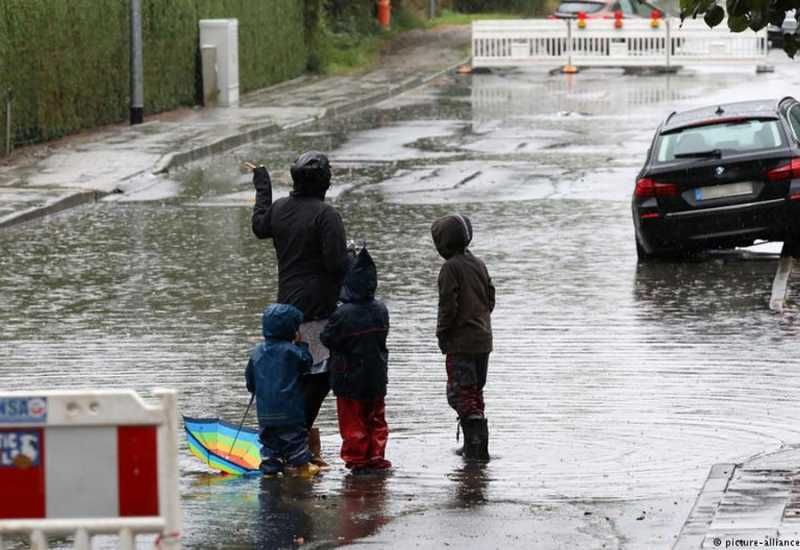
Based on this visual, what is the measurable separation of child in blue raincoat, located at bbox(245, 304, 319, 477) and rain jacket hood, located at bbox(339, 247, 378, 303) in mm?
275

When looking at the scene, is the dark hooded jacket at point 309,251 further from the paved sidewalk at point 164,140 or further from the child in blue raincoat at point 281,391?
the paved sidewalk at point 164,140

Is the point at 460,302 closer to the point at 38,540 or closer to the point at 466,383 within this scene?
the point at 466,383

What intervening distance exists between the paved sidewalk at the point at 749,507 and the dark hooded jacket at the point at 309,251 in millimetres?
2152

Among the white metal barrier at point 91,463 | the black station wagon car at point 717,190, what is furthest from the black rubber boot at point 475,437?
the black station wagon car at point 717,190

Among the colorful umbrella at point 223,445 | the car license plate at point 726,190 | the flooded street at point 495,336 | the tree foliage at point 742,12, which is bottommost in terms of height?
the flooded street at point 495,336

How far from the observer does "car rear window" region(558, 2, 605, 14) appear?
47656mm

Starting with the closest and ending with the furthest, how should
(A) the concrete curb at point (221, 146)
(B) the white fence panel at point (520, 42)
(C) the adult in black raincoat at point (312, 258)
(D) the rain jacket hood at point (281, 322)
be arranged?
(D) the rain jacket hood at point (281, 322), (C) the adult in black raincoat at point (312, 258), (A) the concrete curb at point (221, 146), (B) the white fence panel at point (520, 42)

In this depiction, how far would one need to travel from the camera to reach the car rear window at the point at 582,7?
4766 centimetres

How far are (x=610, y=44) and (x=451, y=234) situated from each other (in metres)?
34.6

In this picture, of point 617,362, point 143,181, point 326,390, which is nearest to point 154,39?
point 143,181

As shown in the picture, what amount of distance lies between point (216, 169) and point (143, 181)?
164 centimetres

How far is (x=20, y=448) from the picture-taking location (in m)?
5.49

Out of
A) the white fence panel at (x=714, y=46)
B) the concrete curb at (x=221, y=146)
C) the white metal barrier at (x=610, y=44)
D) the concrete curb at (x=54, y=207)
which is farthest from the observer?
the white metal barrier at (x=610, y=44)

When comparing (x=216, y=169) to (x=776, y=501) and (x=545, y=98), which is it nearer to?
(x=545, y=98)
